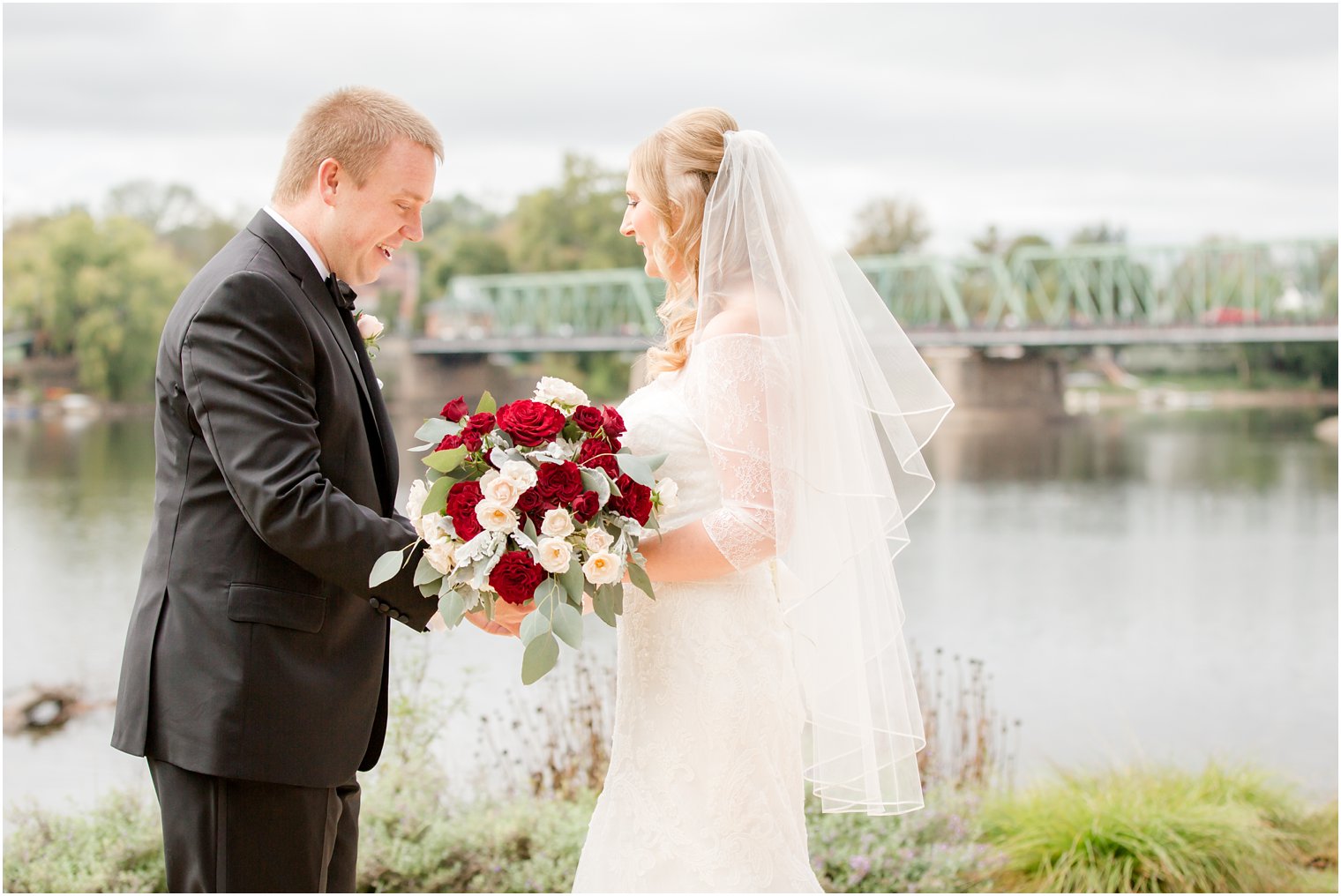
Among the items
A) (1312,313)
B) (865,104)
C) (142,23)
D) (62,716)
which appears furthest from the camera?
(1312,313)

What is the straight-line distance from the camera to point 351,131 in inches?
82.9

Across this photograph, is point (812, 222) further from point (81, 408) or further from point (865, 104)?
point (81, 408)

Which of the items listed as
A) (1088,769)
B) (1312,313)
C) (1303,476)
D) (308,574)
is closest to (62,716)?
(1088,769)

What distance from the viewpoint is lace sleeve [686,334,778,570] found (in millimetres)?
2264

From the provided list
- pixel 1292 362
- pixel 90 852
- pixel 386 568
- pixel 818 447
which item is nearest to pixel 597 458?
pixel 386 568

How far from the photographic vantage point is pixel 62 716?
342 inches

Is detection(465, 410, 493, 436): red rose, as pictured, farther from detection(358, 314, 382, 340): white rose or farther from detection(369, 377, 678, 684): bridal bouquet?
detection(358, 314, 382, 340): white rose

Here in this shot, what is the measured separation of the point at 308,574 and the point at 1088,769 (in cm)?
373

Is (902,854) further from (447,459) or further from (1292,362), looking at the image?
(1292,362)

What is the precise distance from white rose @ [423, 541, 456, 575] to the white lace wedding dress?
17.6 inches

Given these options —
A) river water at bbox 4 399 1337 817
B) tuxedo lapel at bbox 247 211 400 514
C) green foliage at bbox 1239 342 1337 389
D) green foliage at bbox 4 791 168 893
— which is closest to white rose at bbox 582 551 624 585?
tuxedo lapel at bbox 247 211 400 514

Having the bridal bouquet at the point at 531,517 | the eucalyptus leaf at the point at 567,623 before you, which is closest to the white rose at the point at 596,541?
the bridal bouquet at the point at 531,517

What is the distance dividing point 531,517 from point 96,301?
142ft

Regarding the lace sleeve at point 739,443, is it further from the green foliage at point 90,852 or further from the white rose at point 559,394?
the green foliage at point 90,852
